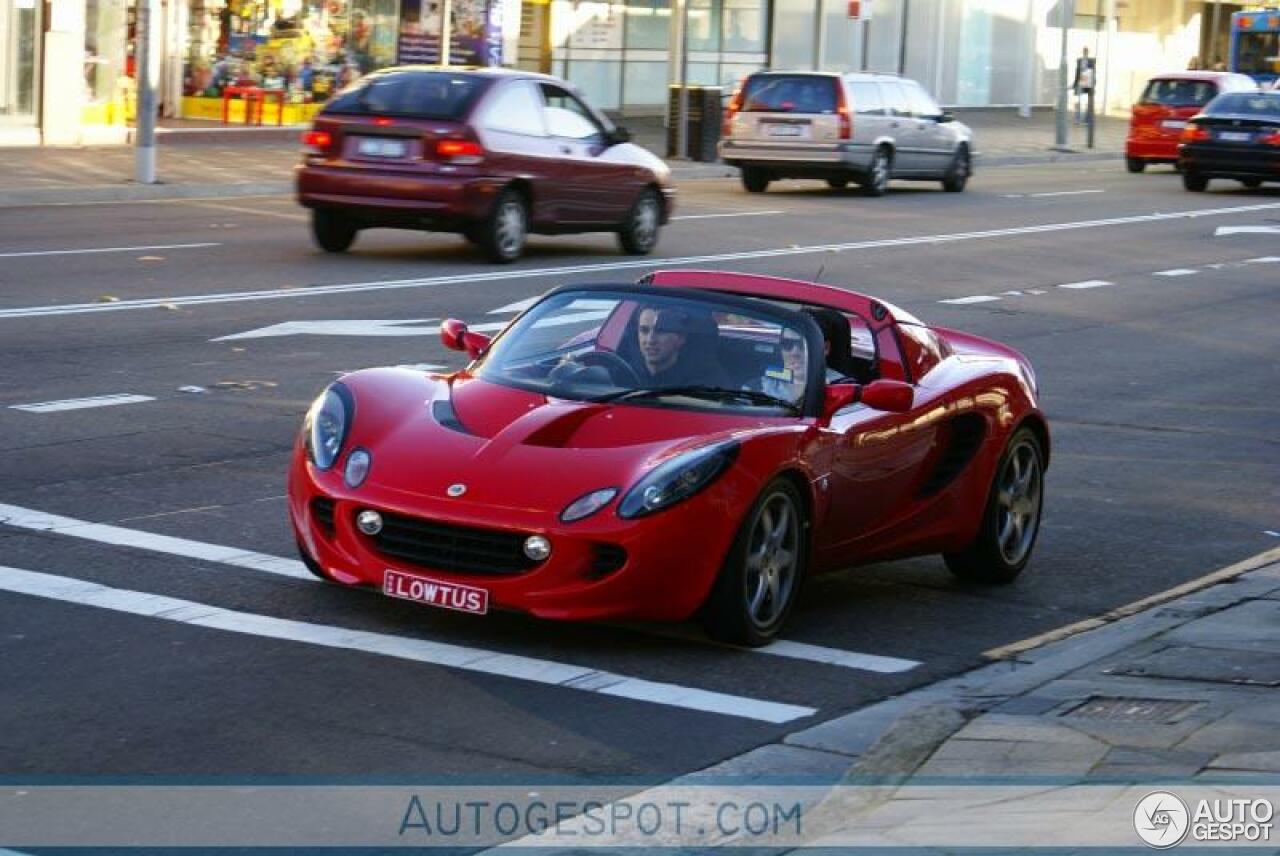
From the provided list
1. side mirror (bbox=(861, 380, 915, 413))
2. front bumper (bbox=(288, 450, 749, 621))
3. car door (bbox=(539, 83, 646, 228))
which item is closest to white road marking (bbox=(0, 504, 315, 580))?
front bumper (bbox=(288, 450, 749, 621))

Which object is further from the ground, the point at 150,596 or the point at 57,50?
the point at 57,50

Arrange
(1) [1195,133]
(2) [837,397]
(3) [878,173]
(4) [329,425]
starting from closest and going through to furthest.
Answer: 1. (4) [329,425]
2. (2) [837,397]
3. (3) [878,173]
4. (1) [1195,133]

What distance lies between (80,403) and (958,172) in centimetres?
2525

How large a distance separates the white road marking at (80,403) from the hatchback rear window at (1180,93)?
34.0m

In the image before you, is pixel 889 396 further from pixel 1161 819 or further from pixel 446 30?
pixel 446 30

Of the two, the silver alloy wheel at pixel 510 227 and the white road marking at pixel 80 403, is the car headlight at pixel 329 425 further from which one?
the silver alloy wheel at pixel 510 227

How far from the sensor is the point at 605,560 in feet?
25.9

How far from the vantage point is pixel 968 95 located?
211 ft

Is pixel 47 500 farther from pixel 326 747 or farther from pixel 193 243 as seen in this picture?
pixel 193 243

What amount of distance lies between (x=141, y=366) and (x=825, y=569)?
6563 millimetres

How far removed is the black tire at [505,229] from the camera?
21453 mm

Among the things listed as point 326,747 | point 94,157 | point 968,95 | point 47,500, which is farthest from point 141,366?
point 968,95

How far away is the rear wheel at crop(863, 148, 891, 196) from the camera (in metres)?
33.9

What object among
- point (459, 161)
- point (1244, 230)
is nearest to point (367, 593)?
point (459, 161)
